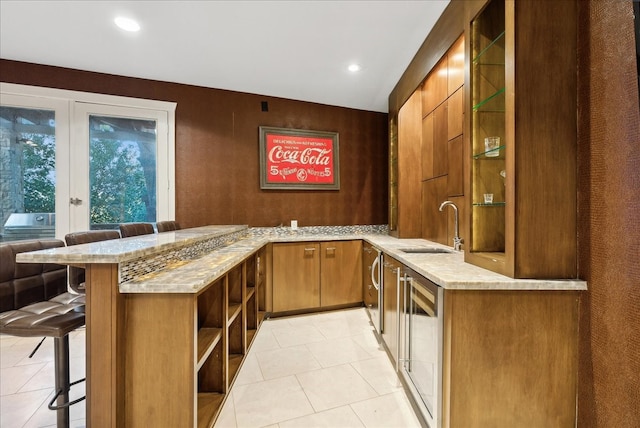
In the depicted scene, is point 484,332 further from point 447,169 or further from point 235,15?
point 235,15

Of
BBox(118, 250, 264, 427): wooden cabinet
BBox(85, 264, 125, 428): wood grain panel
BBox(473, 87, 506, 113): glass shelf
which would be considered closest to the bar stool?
BBox(85, 264, 125, 428): wood grain panel

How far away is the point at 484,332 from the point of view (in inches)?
53.7

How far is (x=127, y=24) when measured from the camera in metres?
2.35

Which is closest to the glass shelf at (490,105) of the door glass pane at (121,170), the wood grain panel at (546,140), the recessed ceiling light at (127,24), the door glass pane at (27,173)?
the wood grain panel at (546,140)

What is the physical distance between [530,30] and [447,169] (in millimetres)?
1355

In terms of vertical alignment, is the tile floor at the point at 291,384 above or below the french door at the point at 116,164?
below

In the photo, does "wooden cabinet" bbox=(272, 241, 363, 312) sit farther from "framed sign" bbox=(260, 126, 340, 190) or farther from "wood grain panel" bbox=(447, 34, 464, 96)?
"wood grain panel" bbox=(447, 34, 464, 96)

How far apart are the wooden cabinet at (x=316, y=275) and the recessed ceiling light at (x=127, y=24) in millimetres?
2383

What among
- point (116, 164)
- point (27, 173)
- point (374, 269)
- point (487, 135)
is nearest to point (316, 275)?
point (374, 269)

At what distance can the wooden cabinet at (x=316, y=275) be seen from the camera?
10.9ft

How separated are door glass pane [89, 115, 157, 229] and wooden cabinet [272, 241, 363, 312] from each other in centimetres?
170

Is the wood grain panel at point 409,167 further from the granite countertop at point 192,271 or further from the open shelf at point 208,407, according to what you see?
the open shelf at point 208,407

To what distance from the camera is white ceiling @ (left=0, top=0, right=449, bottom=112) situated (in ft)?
7.08

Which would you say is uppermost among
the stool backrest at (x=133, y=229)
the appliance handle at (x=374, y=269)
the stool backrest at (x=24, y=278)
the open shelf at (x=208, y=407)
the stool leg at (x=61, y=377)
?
the stool backrest at (x=133, y=229)
